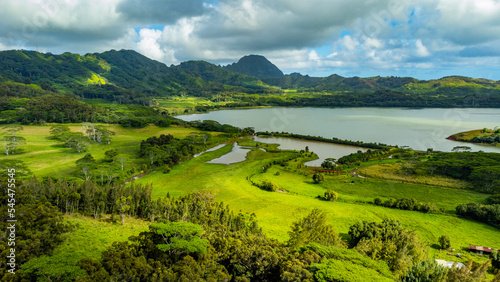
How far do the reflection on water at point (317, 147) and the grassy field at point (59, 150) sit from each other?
26.9m

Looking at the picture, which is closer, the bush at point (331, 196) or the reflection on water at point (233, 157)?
the bush at point (331, 196)

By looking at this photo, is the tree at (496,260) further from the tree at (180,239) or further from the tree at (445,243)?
the tree at (180,239)

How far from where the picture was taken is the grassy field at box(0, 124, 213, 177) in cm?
5156

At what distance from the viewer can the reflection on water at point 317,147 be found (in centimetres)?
7556

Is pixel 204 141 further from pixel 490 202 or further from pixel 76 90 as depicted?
pixel 76 90

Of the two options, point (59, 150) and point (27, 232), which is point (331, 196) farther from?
point (59, 150)

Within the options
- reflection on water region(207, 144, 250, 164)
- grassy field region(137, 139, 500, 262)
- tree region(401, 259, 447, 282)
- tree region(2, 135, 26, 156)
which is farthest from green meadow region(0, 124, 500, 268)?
tree region(401, 259, 447, 282)

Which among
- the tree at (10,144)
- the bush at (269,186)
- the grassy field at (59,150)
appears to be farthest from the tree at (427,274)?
the tree at (10,144)

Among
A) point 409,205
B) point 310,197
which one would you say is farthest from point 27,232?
point 409,205

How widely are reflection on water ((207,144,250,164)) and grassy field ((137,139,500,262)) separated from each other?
4.56 m

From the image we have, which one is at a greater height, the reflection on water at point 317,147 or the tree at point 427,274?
the tree at point 427,274

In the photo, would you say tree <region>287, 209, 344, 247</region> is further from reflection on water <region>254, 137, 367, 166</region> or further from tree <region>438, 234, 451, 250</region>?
reflection on water <region>254, 137, 367, 166</region>

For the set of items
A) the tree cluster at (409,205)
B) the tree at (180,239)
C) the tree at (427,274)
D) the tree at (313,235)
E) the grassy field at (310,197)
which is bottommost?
the grassy field at (310,197)

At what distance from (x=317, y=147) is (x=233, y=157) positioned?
31204 mm
